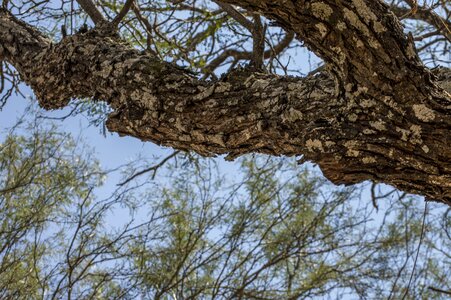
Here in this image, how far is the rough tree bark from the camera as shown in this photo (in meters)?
1.15

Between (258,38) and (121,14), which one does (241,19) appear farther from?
(121,14)

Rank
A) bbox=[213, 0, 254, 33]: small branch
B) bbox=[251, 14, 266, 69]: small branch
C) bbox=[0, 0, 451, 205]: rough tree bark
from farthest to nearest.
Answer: bbox=[213, 0, 254, 33]: small branch, bbox=[251, 14, 266, 69]: small branch, bbox=[0, 0, 451, 205]: rough tree bark

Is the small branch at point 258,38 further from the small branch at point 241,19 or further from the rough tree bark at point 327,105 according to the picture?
the rough tree bark at point 327,105

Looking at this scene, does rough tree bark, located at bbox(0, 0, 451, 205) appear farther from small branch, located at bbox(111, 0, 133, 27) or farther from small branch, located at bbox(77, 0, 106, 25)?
small branch, located at bbox(77, 0, 106, 25)

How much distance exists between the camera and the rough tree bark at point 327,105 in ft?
3.77

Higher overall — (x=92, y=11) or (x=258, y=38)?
(x=92, y=11)

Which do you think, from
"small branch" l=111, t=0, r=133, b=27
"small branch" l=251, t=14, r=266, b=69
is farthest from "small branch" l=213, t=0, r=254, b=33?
"small branch" l=111, t=0, r=133, b=27

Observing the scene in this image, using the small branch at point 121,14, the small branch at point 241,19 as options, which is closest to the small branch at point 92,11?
the small branch at point 121,14

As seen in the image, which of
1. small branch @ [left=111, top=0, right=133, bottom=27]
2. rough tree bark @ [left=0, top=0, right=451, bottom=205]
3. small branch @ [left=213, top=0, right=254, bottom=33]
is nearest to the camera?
rough tree bark @ [left=0, top=0, right=451, bottom=205]

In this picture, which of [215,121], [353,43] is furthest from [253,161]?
[353,43]

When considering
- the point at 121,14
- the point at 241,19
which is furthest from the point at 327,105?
the point at 121,14

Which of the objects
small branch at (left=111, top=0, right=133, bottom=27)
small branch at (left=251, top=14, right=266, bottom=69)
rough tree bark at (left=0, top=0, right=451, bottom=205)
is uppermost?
small branch at (left=111, top=0, right=133, bottom=27)

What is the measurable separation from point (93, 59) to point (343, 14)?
769 mm

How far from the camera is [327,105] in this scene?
4.13 ft
